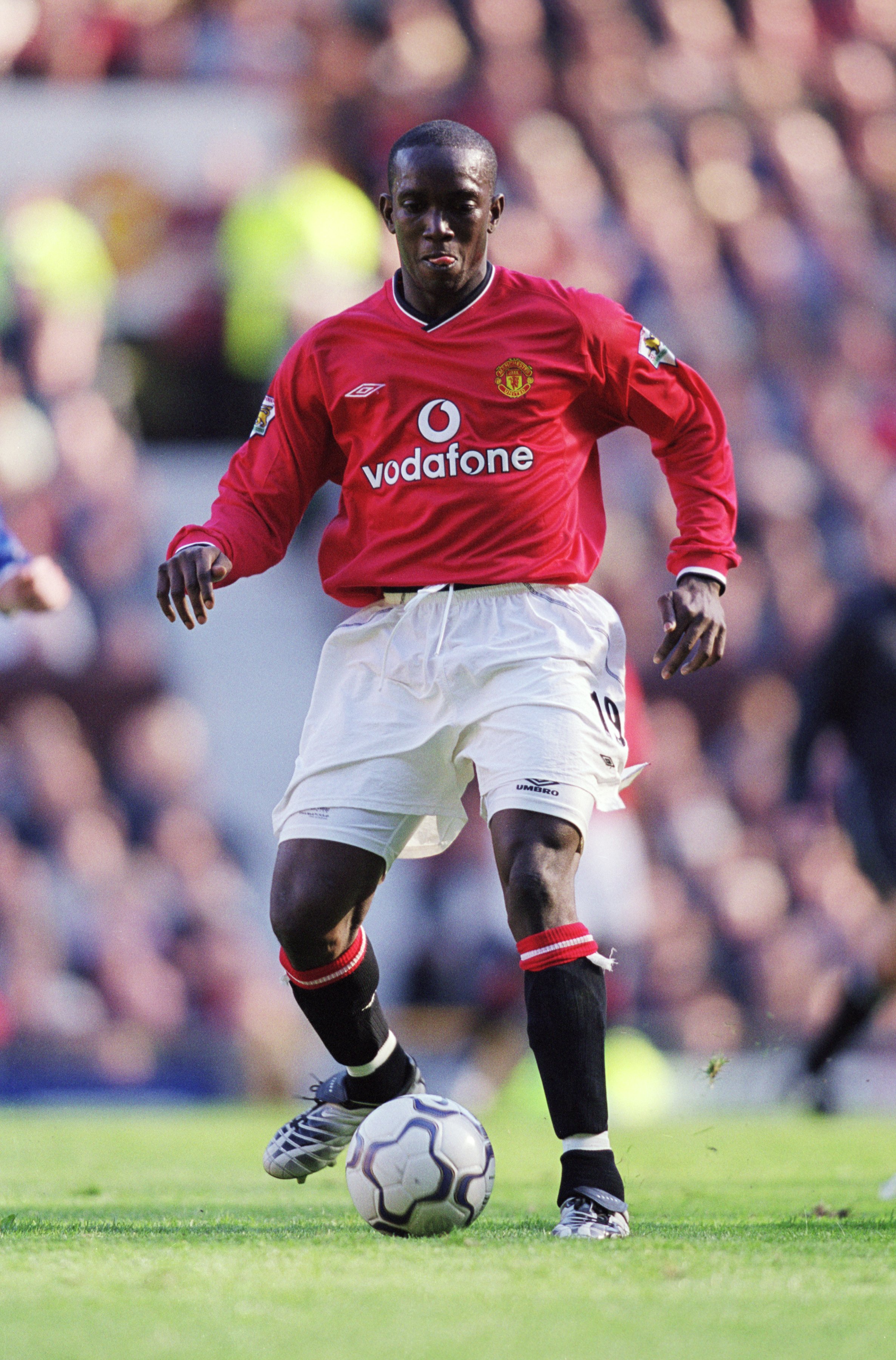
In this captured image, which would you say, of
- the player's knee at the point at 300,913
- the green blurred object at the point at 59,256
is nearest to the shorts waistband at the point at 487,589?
the player's knee at the point at 300,913

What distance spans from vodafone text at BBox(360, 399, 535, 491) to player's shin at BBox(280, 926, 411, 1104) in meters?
1.11

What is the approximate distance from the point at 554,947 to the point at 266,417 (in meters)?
1.55

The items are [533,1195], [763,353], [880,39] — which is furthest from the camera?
[880,39]

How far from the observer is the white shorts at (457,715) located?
390 centimetres

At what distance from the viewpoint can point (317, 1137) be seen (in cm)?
445

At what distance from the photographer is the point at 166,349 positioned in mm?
11898

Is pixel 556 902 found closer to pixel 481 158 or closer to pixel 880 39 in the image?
pixel 481 158

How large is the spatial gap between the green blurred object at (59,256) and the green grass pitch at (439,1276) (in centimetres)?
728

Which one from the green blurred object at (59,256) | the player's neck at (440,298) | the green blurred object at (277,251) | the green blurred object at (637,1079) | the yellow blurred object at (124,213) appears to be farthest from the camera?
the yellow blurred object at (124,213)

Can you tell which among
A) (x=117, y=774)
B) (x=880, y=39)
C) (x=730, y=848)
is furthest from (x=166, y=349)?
(x=880, y=39)

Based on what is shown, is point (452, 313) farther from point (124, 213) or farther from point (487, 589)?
point (124, 213)

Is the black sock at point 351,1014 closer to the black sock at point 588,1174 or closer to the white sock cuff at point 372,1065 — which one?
the white sock cuff at point 372,1065

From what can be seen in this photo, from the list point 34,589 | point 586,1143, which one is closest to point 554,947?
point 586,1143

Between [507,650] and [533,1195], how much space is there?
1610 mm
